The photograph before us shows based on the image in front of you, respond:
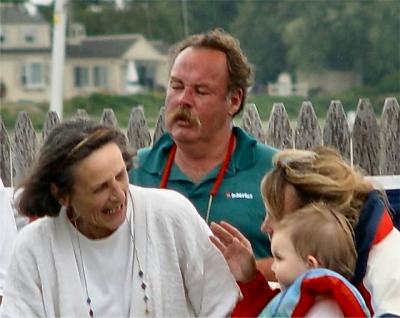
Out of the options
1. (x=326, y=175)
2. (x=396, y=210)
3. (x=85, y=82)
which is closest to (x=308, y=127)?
(x=396, y=210)

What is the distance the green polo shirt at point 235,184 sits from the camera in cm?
514

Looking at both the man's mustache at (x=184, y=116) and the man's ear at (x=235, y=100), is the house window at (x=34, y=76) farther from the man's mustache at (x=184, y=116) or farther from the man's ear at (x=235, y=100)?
the man's mustache at (x=184, y=116)

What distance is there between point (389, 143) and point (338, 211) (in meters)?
2.48

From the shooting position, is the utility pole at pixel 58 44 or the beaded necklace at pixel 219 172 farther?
the utility pole at pixel 58 44

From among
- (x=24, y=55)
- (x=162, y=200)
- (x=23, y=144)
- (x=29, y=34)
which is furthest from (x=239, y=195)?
(x=24, y=55)

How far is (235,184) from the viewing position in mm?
5203

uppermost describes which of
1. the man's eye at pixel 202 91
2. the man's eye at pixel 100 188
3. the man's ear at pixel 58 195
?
the man's eye at pixel 202 91

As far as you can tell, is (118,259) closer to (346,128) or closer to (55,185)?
(55,185)

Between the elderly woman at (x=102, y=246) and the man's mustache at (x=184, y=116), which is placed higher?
the man's mustache at (x=184, y=116)

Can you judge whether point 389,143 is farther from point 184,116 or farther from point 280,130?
point 184,116

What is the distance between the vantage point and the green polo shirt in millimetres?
5145

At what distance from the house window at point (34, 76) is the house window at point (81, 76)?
50.7 inches

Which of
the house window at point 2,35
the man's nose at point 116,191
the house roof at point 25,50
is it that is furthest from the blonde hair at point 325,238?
the house window at point 2,35

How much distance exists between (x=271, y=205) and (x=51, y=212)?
0.72 meters
